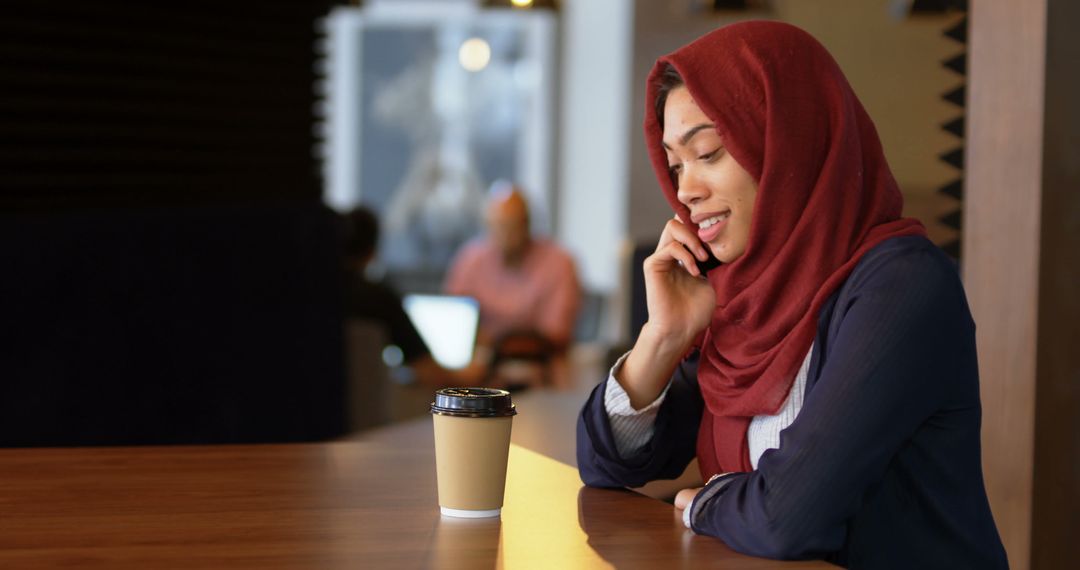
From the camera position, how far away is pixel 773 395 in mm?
1487

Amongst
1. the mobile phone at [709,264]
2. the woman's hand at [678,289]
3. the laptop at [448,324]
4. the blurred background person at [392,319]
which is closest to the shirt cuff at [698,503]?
the woman's hand at [678,289]

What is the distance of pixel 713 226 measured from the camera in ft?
5.17

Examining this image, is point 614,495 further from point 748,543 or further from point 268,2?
point 268,2

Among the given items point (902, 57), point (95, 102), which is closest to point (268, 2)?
point (95, 102)

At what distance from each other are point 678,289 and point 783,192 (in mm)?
218

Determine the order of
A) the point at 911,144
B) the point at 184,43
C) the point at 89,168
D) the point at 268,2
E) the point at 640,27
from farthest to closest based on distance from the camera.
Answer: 1. the point at 640,27
2. the point at 268,2
3. the point at 184,43
4. the point at 89,168
5. the point at 911,144

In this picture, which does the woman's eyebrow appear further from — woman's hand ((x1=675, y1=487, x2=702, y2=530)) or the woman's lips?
woman's hand ((x1=675, y1=487, x2=702, y2=530))

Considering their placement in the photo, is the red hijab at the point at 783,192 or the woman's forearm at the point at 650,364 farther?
the woman's forearm at the point at 650,364

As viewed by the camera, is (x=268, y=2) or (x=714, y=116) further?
(x=268, y=2)

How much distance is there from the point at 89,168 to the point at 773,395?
247 cm

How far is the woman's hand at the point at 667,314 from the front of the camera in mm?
1593

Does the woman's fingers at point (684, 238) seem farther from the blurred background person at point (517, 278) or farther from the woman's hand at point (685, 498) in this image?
the blurred background person at point (517, 278)

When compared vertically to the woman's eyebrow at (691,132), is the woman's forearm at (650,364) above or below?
below

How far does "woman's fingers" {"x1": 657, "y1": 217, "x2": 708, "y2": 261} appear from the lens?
1.59m
